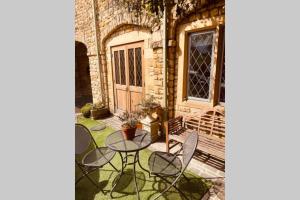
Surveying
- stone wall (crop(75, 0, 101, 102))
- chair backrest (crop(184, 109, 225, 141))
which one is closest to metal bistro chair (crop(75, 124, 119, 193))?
chair backrest (crop(184, 109, 225, 141))

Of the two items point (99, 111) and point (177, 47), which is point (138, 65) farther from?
→ point (99, 111)

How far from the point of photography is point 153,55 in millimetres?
4066

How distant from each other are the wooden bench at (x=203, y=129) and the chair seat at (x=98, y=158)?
3.71 ft

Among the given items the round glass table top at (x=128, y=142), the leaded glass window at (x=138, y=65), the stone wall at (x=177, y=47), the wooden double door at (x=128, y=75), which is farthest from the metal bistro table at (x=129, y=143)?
the leaded glass window at (x=138, y=65)

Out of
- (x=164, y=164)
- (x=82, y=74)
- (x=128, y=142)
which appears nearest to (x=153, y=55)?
(x=128, y=142)

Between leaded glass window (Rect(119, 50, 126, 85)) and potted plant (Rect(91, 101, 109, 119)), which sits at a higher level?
leaded glass window (Rect(119, 50, 126, 85))

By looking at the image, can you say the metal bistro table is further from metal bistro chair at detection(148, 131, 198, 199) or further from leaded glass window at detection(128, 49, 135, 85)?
leaded glass window at detection(128, 49, 135, 85)

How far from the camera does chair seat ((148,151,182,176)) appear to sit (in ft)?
7.18

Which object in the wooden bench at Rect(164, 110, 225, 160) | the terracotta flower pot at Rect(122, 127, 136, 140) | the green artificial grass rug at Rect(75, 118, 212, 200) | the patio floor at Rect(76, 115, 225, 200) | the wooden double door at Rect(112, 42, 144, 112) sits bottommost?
the green artificial grass rug at Rect(75, 118, 212, 200)

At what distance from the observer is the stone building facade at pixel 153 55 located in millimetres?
3215

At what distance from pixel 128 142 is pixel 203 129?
157cm

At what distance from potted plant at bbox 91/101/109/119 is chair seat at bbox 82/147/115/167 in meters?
3.39

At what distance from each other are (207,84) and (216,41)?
81 centimetres

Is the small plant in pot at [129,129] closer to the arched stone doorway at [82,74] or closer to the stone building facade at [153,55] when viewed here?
the stone building facade at [153,55]
